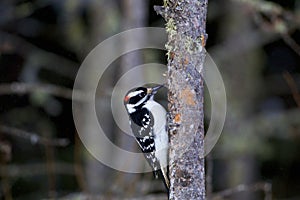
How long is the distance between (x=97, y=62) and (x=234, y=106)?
5.12 ft

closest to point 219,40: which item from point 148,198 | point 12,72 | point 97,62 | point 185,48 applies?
point 97,62

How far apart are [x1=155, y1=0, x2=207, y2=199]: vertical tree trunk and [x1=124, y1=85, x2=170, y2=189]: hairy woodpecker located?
2.53 feet

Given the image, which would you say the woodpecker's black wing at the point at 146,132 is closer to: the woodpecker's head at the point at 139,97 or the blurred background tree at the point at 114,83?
the woodpecker's head at the point at 139,97

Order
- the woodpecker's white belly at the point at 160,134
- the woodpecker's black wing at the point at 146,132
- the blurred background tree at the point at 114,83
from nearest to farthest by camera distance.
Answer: the woodpecker's white belly at the point at 160,134 → the woodpecker's black wing at the point at 146,132 → the blurred background tree at the point at 114,83

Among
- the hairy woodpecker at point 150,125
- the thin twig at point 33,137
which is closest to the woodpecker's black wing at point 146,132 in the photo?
the hairy woodpecker at point 150,125

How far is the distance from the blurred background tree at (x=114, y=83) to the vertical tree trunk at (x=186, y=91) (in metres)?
3.09

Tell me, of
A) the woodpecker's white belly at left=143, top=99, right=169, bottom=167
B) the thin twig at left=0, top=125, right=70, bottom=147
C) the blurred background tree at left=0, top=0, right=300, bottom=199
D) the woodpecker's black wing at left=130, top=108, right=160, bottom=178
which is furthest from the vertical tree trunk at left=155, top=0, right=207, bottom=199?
the blurred background tree at left=0, top=0, right=300, bottom=199

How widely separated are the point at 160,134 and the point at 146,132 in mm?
201

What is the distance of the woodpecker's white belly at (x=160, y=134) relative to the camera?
3.49 metres

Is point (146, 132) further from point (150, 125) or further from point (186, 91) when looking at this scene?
point (186, 91)

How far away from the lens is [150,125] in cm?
367

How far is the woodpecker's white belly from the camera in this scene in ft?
11.5

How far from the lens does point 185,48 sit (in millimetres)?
2645

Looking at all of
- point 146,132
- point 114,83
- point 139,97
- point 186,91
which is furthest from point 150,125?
point 114,83
